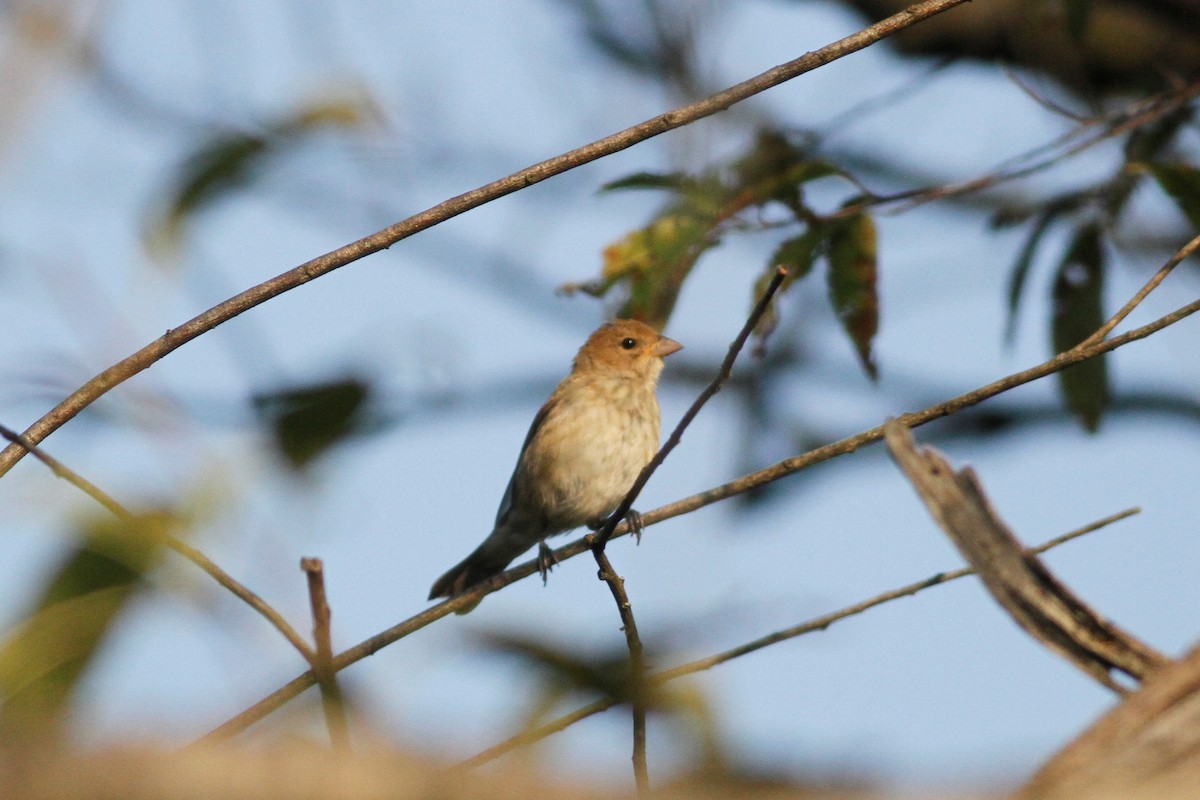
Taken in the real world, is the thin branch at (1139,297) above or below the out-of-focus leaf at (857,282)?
below

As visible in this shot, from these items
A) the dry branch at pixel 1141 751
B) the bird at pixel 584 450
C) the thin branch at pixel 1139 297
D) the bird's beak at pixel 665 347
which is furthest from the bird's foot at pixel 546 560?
the dry branch at pixel 1141 751

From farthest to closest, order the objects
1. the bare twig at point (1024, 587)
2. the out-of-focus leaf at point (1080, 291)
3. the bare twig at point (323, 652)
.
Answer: the out-of-focus leaf at point (1080, 291), the bare twig at point (1024, 587), the bare twig at point (323, 652)

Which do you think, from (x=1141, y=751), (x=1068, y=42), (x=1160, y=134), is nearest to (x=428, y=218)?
(x=1141, y=751)

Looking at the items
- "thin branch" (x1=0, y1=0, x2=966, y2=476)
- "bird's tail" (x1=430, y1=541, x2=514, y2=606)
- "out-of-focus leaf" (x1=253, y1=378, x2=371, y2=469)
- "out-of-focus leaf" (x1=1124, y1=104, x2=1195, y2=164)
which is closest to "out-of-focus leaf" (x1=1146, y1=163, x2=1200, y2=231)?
"out-of-focus leaf" (x1=1124, y1=104, x2=1195, y2=164)

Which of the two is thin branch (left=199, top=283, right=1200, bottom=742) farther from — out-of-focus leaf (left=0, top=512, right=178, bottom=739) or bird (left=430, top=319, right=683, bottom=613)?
bird (left=430, top=319, right=683, bottom=613)

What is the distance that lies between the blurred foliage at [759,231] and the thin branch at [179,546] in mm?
2341

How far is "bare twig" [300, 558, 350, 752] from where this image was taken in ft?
5.02

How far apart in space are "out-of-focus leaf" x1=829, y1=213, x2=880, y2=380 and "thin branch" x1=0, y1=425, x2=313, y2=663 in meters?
2.54

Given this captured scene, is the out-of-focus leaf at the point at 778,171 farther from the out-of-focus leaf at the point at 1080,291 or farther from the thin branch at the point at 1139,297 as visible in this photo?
the thin branch at the point at 1139,297

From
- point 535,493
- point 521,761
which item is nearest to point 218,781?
point 521,761

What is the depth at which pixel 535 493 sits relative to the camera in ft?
23.2

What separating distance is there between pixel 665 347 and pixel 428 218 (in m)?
4.77

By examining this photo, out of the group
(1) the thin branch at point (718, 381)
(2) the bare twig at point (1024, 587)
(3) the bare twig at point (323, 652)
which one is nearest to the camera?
(3) the bare twig at point (323, 652)

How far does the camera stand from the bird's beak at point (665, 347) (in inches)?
283
